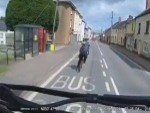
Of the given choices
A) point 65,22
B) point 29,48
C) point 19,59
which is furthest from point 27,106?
point 65,22

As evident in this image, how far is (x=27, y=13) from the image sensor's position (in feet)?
179

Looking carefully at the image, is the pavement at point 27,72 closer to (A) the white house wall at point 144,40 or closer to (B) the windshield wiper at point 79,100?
(B) the windshield wiper at point 79,100

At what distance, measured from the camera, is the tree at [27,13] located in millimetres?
54406

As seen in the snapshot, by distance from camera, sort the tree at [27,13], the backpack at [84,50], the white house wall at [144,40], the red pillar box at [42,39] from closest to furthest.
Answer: the backpack at [84,50] → the red pillar box at [42,39] → the white house wall at [144,40] → the tree at [27,13]

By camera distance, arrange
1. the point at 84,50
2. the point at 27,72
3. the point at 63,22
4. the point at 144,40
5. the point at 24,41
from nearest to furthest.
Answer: the point at 27,72 → the point at 84,50 → the point at 24,41 → the point at 144,40 → the point at 63,22

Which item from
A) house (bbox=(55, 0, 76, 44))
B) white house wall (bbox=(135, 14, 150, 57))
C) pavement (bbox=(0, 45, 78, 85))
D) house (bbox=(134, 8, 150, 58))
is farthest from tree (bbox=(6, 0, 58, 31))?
pavement (bbox=(0, 45, 78, 85))

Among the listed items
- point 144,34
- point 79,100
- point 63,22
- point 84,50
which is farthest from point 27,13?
point 79,100

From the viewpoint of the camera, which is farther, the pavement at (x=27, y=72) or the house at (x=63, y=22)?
the house at (x=63, y=22)

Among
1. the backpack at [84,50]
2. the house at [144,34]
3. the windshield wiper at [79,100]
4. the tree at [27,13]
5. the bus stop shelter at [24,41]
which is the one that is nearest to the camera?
the windshield wiper at [79,100]

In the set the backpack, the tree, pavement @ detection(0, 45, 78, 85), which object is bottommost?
pavement @ detection(0, 45, 78, 85)

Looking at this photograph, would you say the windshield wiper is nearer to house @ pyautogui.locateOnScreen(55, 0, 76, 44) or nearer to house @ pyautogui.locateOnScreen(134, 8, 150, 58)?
house @ pyautogui.locateOnScreen(134, 8, 150, 58)

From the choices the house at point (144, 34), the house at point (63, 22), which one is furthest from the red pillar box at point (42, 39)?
the house at point (63, 22)

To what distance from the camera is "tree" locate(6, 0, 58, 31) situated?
54406mm

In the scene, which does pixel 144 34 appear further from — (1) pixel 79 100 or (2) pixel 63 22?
(1) pixel 79 100
